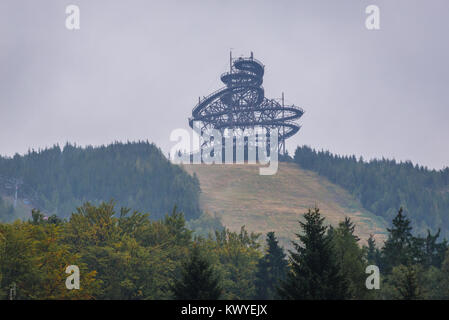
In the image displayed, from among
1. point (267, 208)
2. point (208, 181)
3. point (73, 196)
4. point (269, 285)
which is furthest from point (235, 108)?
point (269, 285)

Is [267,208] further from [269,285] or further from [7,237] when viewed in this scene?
[7,237]

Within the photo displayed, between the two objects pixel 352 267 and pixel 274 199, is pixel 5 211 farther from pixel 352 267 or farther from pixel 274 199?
pixel 352 267

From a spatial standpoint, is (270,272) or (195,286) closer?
(195,286)

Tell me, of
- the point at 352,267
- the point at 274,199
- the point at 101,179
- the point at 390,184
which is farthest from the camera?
the point at 390,184

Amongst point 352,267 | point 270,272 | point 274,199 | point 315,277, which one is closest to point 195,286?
point 315,277

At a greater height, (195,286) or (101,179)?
(101,179)

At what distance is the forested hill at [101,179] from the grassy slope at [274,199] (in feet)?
22.1

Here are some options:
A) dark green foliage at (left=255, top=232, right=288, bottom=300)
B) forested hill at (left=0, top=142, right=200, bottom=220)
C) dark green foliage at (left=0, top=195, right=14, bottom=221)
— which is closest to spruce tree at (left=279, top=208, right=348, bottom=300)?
dark green foliage at (left=255, top=232, right=288, bottom=300)

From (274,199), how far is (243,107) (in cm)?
2892

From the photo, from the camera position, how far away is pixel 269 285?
171ft

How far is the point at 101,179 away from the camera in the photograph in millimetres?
141000

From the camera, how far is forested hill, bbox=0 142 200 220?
417ft

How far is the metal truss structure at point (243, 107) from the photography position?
142m

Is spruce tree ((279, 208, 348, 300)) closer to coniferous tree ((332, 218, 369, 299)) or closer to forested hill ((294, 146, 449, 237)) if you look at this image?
coniferous tree ((332, 218, 369, 299))
